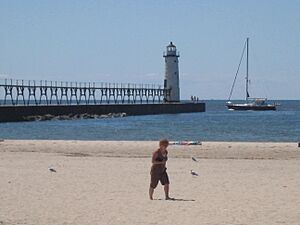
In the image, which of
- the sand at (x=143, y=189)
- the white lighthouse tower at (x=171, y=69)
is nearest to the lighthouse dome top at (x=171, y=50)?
the white lighthouse tower at (x=171, y=69)

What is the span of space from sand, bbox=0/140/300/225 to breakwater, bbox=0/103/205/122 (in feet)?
122

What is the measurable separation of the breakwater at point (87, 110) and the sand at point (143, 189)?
37.2 m

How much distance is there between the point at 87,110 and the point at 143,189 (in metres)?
58.9

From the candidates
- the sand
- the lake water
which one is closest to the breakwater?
the lake water

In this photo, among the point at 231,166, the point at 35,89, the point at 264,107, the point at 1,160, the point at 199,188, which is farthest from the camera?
the point at 264,107

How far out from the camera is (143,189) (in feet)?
41.8

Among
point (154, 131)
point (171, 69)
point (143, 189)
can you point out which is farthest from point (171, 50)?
point (143, 189)

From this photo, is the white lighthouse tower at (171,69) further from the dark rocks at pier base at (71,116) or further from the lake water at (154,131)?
the lake water at (154,131)

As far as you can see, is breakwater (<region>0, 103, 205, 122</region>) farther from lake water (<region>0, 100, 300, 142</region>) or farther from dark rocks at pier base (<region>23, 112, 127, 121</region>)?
lake water (<region>0, 100, 300, 142</region>)

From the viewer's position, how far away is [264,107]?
104m

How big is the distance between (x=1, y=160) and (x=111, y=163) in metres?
3.36

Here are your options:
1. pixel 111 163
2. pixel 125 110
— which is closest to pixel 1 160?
pixel 111 163

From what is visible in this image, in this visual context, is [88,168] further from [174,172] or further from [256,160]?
[256,160]

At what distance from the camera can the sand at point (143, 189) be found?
973 centimetres
